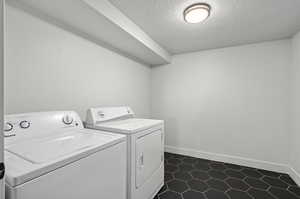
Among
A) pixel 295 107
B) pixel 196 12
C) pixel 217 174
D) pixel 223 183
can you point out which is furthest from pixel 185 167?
pixel 196 12

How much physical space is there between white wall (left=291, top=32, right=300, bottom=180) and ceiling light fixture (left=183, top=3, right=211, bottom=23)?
154cm

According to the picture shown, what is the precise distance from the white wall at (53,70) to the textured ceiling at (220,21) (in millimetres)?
702

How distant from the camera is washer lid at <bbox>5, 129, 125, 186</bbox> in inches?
24.6

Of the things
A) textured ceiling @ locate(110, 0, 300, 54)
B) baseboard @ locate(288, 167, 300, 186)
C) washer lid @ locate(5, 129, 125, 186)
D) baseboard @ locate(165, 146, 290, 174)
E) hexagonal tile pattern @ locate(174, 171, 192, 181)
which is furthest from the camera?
baseboard @ locate(165, 146, 290, 174)

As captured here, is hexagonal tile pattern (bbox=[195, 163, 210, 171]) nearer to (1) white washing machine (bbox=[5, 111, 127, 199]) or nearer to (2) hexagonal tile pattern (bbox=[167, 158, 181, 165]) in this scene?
(2) hexagonal tile pattern (bbox=[167, 158, 181, 165])

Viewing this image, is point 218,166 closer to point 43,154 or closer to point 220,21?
point 220,21

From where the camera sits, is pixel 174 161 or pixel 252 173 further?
pixel 174 161

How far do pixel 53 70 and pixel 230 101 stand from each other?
2.75 m

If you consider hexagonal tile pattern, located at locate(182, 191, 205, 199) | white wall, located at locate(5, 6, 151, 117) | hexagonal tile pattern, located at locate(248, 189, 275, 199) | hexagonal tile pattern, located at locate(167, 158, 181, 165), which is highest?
white wall, located at locate(5, 6, 151, 117)

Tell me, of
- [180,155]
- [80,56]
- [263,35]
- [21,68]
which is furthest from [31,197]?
[263,35]

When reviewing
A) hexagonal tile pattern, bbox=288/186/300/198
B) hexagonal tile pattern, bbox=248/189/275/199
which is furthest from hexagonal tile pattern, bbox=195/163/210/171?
hexagonal tile pattern, bbox=288/186/300/198

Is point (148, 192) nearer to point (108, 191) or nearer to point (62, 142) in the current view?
point (108, 191)

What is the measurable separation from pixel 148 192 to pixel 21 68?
174 centimetres

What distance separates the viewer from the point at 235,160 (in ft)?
8.30
